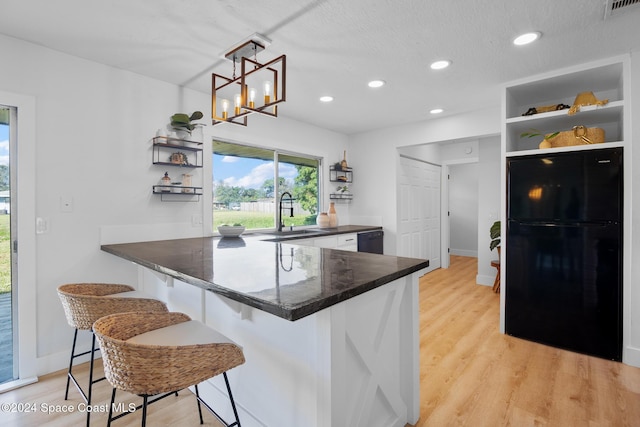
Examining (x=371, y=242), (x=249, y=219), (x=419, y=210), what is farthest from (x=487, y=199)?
(x=249, y=219)

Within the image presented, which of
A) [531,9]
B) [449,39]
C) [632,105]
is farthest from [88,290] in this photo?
[632,105]

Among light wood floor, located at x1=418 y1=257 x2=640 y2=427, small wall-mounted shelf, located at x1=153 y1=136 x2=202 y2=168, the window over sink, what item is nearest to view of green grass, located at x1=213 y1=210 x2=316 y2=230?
the window over sink

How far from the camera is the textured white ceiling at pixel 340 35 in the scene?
1903mm

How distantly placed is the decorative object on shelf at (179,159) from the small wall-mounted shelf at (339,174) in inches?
89.9

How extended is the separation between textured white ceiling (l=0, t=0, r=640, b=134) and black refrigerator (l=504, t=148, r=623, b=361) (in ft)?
2.93

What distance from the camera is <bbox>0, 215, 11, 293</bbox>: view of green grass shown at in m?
2.28

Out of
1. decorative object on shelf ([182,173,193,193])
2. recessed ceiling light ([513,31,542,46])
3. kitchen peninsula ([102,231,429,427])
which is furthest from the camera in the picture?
decorative object on shelf ([182,173,193,193])

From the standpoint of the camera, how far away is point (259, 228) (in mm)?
4031

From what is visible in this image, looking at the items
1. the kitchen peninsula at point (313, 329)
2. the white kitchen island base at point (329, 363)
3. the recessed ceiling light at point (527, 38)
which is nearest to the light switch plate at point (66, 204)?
the kitchen peninsula at point (313, 329)

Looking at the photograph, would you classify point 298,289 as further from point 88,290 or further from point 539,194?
point 539,194

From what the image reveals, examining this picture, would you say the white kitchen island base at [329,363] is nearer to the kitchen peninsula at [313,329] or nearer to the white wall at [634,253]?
the kitchen peninsula at [313,329]

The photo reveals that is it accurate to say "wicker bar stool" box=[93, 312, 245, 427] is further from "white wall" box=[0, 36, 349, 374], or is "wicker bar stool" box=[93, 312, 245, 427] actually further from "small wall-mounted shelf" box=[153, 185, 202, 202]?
"small wall-mounted shelf" box=[153, 185, 202, 202]

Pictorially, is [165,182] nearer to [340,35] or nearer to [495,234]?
[340,35]

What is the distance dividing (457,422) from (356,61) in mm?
2578
